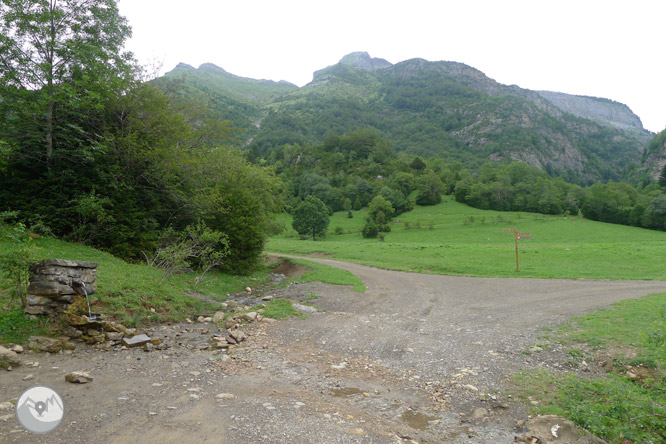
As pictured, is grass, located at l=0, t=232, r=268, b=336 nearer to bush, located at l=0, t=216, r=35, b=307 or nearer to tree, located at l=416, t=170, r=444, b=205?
bush, located at l=0, t=216, r=35, b=307

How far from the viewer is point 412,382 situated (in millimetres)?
6477

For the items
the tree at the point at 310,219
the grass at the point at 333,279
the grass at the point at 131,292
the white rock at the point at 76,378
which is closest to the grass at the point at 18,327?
the grass at the point at 131,292

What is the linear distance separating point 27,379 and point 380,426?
19.5ft

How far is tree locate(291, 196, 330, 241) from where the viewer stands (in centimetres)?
6800

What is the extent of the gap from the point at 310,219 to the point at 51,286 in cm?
5995

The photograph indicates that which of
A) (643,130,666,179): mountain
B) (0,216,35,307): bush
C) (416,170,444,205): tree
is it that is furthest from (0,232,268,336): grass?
(643,130,666,179): mountain

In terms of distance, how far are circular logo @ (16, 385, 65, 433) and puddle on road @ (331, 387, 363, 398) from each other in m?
4.09

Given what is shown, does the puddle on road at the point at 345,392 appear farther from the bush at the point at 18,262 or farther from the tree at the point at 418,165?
the tree at the point at 418,165

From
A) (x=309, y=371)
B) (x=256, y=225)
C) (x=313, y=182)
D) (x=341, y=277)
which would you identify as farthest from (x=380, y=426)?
(x=313, y=182)

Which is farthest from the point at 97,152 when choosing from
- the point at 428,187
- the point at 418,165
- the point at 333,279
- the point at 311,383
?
the point at 418,165

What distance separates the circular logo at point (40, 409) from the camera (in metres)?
4.29

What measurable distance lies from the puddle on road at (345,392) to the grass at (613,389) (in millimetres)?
2909

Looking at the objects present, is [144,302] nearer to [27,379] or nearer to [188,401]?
[27,379]

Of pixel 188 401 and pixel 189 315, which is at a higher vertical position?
pixel 188 401
